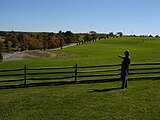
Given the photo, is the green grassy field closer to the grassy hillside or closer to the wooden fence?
the wooden fence

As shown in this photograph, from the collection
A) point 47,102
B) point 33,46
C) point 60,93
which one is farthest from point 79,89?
point 33,46

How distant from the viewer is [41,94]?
16.3 metres

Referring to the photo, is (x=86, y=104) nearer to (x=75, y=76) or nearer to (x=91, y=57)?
(x=75, y=76)

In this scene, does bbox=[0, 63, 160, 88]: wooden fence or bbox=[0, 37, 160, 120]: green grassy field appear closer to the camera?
bbox=[0, 37, 160, 120]: green grassy field

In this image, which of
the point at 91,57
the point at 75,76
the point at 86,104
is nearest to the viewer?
the point at 86,104

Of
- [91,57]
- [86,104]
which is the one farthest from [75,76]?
[91,57]

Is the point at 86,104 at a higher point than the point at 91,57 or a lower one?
higher

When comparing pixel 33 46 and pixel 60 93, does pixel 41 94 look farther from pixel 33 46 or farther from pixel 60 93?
pixel 33 46

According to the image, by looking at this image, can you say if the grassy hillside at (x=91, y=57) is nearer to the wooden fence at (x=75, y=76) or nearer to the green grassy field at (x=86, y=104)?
the wooden fence at (x=75, y=76)

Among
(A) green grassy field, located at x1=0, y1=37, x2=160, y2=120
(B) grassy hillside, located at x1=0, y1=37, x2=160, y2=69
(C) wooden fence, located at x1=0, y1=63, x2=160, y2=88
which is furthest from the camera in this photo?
(B) grassy hillside, located at x1=0, y1=37, x2=160, y2=69

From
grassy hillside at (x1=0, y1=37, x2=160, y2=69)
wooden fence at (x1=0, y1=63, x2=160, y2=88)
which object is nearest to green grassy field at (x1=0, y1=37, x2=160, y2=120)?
wooden fence at (x1=0, y1=63, x2=160, y2=88)

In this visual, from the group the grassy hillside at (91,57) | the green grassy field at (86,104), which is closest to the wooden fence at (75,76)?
the green grassy field at (86,104)

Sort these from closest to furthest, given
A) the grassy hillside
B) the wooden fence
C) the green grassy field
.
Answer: the green grassy field, the wooden fence, the grassy hillside

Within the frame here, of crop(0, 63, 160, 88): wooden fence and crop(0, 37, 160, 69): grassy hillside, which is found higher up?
crop(0, 63, 160, 88): wooden fence
